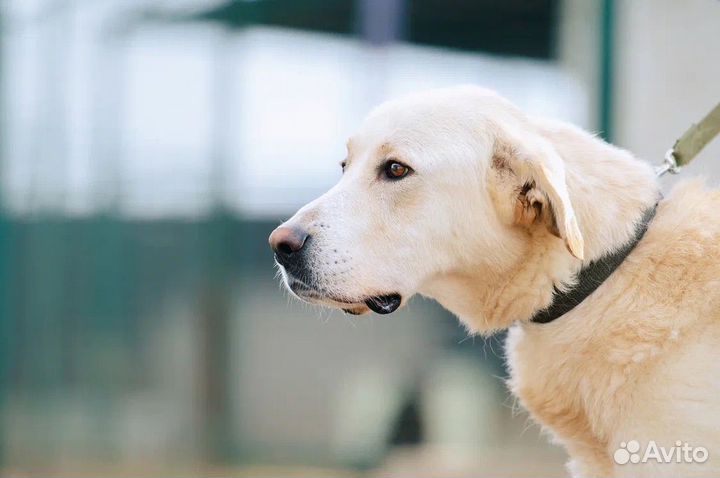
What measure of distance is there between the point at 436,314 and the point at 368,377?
1.96ft

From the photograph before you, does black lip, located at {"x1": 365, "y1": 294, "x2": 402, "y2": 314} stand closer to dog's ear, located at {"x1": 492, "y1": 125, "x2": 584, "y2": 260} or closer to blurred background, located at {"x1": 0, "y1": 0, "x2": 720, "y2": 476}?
dog's ear, located at {"x1": 492, "y1": 125, "x2": 584, "y2": 260}

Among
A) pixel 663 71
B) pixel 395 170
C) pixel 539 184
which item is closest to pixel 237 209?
pixel 663 71

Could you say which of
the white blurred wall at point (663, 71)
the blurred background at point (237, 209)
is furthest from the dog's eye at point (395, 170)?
the white blurred wall at point (663, 71)

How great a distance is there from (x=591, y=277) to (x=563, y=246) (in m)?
0.11

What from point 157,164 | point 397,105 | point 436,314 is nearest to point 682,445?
point 397,105

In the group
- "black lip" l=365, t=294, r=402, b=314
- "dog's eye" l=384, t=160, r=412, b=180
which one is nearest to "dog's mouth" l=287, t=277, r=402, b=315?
"black lip" l=365, t=294, r=402, b=314

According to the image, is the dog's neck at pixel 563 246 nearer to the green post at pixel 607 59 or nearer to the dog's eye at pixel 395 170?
the dog's eye at pixel 395 170

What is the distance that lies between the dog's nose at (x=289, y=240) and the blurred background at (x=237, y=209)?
11.0ft

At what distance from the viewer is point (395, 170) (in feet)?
8.64

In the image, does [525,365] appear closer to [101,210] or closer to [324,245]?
[324,245]

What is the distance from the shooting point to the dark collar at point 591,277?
2410 millimetres

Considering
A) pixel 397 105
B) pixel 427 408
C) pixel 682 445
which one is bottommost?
pixel 427 408

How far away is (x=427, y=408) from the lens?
6.05 metres

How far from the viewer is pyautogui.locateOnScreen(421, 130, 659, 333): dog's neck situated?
7.97 feet
